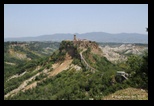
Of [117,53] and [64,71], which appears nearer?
[64,71]

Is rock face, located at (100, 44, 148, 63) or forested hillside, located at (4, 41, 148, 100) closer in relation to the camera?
forested hillside, located at (4, 41, 148, 100)

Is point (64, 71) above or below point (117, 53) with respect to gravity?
below

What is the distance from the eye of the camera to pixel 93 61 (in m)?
34.6

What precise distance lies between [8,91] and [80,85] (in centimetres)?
1360

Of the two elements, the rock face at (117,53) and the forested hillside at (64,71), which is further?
the rock face at (117,53)

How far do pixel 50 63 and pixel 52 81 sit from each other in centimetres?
710
